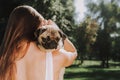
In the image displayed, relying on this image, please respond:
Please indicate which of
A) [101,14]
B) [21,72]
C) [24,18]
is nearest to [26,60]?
[21,72]

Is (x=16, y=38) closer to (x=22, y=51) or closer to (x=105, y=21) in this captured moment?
(x=22, y=51)

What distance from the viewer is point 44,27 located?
10.2 ft

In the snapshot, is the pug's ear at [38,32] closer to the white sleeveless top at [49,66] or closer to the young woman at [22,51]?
the young woman at [22,51]

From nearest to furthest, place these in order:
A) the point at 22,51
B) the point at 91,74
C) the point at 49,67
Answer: the point at 22,51
the point at 49,67
the point at 91,74

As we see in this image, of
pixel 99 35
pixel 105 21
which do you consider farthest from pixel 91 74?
pixel 105 21

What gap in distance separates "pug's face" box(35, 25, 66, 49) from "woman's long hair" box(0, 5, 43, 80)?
2.5 inches

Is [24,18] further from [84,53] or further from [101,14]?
[101,14]

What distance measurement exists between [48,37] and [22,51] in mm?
210

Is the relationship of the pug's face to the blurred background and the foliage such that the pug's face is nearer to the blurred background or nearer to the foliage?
the blurred background

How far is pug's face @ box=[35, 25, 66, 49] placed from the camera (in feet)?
10.1

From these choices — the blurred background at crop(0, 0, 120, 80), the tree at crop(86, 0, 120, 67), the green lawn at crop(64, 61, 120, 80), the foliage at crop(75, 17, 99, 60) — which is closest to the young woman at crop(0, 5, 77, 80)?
the green lawn at crop(64, 61, 120, 80)

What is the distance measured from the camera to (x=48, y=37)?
3.10m

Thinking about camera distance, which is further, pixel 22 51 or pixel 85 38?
pixel 85 38

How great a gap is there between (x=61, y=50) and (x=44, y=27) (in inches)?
12.8
